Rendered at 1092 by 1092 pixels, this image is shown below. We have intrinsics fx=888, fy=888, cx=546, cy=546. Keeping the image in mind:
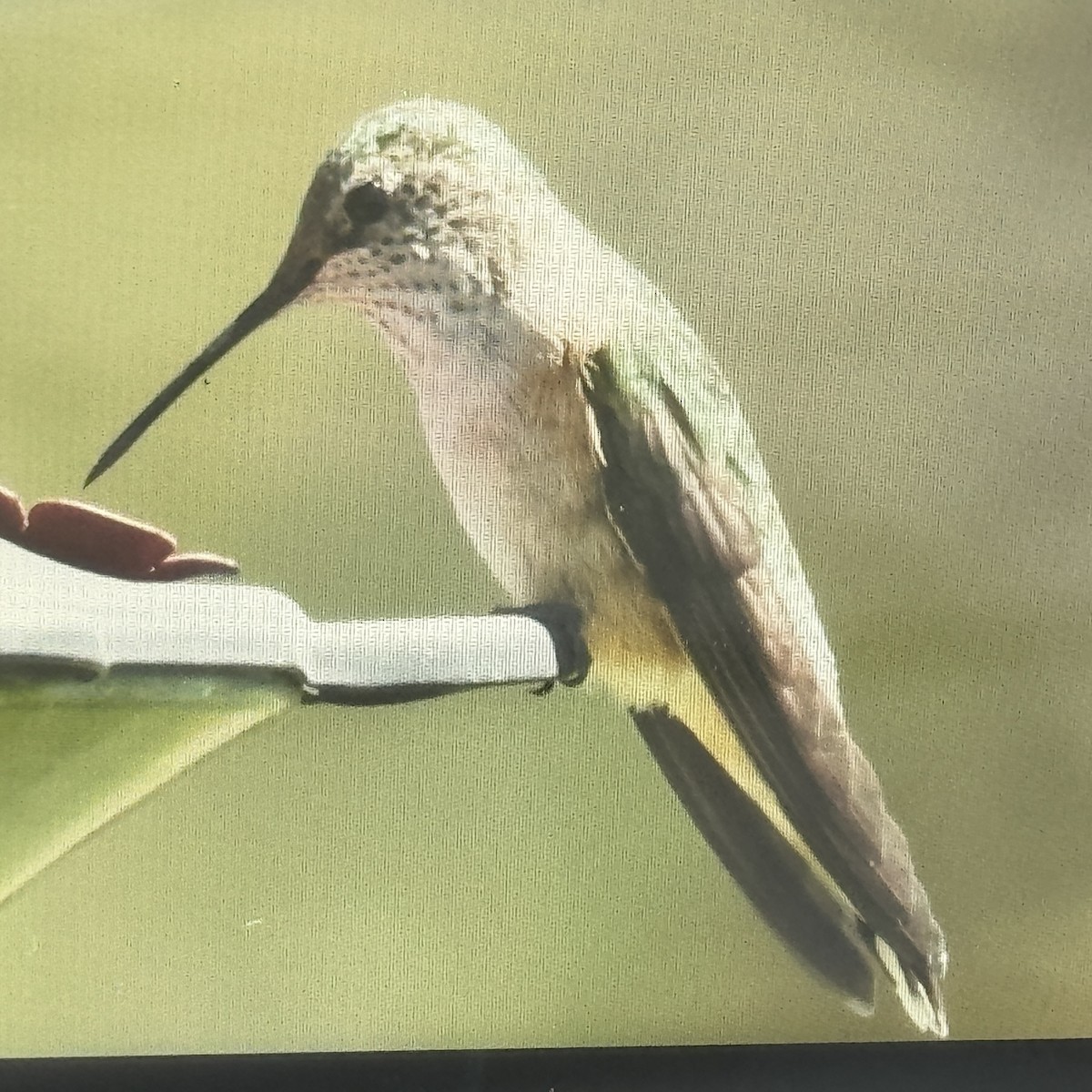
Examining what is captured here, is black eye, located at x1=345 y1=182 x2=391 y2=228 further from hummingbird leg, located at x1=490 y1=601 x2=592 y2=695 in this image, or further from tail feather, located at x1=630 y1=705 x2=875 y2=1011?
tail feather, located at x1=630 y1=705 x2=875 y2=1011

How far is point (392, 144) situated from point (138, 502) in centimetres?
34

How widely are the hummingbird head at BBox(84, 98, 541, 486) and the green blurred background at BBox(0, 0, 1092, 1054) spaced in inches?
0.7

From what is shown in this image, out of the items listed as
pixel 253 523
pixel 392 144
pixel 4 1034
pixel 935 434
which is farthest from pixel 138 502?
pixel 935 434

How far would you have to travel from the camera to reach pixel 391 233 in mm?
683

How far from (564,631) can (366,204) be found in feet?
1.21

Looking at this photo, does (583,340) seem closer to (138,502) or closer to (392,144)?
(392,144)

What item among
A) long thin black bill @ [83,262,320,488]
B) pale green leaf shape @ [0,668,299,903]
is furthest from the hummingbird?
pale green leaf shape @ [0,668,299,903]

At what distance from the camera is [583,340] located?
70 cm

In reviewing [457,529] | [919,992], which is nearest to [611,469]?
[457,529]

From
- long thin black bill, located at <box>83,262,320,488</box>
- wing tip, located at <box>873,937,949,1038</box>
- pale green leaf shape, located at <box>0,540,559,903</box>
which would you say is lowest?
wing tip, located at <box>873,937,949,1038</box>

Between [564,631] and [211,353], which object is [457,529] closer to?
[564,631]

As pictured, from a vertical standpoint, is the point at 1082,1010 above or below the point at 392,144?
below

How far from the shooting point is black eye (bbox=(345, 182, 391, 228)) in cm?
68

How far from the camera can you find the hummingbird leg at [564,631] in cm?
73
